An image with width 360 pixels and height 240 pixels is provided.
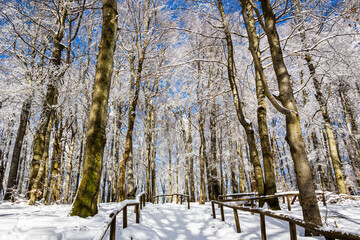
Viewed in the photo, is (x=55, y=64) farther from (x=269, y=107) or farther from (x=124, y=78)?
(x=269, y=107)

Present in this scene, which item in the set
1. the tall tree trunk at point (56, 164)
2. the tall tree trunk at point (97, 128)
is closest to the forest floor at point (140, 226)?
the tall tree trunk at point (97, 128)

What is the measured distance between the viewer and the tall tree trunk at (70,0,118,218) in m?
4.22

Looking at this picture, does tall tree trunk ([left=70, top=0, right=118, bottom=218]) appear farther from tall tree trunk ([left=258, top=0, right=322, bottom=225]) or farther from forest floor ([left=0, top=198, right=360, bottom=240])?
tall tree trunk ([left=258, top=0, right=322, bottom=225])

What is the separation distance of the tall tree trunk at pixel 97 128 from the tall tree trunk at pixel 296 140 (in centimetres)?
385

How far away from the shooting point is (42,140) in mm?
9031

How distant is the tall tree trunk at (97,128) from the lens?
4218 mm

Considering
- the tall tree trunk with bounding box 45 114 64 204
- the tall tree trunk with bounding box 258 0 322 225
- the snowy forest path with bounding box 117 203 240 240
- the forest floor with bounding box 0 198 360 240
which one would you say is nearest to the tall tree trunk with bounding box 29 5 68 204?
the tall tree trunk with bounding box 45 114 64 204

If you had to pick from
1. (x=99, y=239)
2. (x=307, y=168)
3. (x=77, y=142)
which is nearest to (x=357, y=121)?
(x=307, y=168)

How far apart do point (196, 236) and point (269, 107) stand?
1152 cm

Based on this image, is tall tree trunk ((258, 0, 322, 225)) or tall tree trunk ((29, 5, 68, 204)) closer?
tall tree trunk ((258, 0, 322, 225))

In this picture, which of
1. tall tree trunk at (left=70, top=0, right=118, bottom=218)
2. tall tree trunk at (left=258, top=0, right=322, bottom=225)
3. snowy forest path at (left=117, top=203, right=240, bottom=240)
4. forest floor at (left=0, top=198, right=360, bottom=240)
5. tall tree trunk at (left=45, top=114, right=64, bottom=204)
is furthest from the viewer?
tall tree trunk at (left=45, top=114, right=64, bottom=204)

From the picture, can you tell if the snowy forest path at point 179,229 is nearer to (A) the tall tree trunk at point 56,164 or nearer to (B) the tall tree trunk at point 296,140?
(B) the tall tree trunk at point 296,140

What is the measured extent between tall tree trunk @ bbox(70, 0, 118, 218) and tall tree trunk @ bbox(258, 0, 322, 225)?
12.6ft

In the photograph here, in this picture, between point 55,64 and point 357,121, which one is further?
point 357,121
